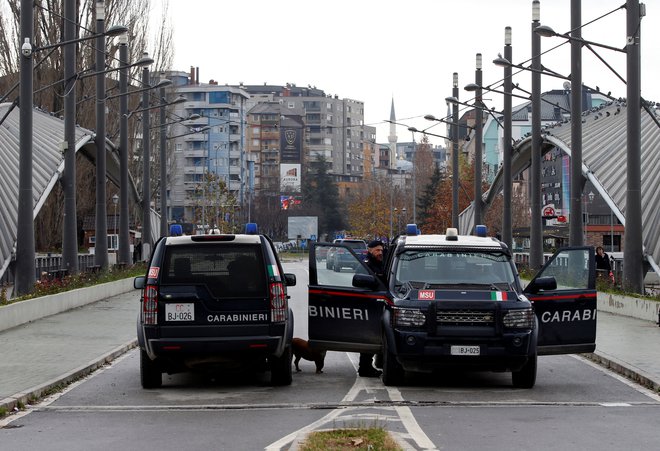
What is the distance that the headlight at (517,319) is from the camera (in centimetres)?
1369

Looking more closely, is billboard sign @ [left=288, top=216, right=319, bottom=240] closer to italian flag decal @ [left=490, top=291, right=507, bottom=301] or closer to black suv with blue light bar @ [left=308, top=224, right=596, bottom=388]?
black suv with blue light bar @ [left=308, top=224, right=596, bottom=388]

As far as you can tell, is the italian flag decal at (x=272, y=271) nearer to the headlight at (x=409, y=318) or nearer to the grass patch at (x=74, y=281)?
the headlight at (x=409, y=318)

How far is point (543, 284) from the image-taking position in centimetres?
1454

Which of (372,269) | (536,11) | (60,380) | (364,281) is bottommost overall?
(60,380)

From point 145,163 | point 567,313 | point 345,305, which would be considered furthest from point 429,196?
point 345,305

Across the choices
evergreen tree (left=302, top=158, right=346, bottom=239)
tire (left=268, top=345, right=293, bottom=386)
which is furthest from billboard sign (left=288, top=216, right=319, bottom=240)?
tire (left=268, top=345, right=293, bottom=386)

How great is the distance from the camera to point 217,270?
13852 millimetres

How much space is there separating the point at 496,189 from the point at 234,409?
4813cm

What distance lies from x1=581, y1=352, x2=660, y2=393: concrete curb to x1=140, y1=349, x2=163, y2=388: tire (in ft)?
18.3

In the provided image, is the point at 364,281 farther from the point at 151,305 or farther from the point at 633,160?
the point at 633,160

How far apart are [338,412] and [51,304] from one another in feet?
54.1

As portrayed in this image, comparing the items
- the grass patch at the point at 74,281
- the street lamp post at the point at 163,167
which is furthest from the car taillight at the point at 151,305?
the street lamp post at the point at 163,167

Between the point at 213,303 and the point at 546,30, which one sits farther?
the point at 546,30

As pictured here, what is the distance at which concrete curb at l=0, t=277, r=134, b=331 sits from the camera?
23.1 metres
